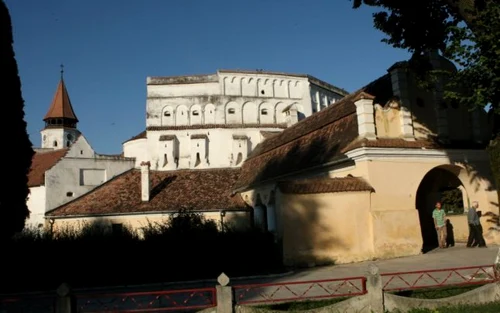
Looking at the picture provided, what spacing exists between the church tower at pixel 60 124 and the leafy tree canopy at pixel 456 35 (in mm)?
74574

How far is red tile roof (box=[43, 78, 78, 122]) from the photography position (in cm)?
8600

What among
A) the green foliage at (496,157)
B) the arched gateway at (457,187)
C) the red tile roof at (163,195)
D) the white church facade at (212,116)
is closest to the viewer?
the green foliage at (496,157)

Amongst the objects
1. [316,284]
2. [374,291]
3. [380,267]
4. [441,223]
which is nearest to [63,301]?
[374,291]

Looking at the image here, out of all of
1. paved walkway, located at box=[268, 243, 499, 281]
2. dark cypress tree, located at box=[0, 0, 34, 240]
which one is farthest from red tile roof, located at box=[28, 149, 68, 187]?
paved walkway, located at box=[268, 243, 499, 281]

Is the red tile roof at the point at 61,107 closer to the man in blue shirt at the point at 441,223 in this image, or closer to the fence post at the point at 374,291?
the man in blue shirt at the point at 441,223

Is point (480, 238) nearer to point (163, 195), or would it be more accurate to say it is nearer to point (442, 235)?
point (442, 235)

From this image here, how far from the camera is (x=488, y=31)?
12727mm

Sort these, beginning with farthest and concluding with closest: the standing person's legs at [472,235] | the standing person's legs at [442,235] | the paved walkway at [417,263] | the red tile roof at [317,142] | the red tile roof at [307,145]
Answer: the red tile roof at [307,145] < the red tile roof at [317,142] < the standing person's legs at [442,235] < the standing person's legs at [472,235] < the paved walkway at [417,263]

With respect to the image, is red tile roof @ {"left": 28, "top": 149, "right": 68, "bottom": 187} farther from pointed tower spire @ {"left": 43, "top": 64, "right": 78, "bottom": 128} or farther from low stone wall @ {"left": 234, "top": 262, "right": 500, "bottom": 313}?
low stone wall @ {"left": 234, "top": 262, "right": 500, "bottom": 313}

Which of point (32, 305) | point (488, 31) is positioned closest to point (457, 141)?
point (488, 31)

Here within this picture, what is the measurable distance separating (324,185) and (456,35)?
737 centimetres

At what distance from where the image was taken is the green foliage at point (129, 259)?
1772 centimetres

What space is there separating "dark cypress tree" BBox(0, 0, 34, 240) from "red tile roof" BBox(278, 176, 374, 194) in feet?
32.4

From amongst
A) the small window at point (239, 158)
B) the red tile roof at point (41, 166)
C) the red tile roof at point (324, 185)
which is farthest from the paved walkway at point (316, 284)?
the small window at point (239, 158)
